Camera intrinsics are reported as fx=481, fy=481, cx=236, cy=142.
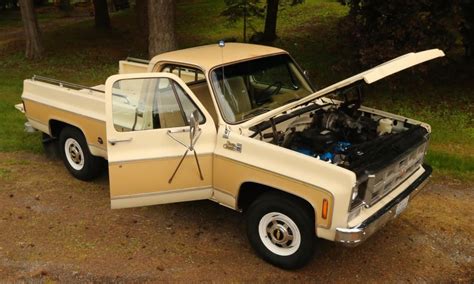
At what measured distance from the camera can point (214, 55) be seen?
221 inches

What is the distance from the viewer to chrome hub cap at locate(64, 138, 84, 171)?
6715 millimetres

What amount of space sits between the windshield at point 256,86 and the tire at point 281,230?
38.2 inches

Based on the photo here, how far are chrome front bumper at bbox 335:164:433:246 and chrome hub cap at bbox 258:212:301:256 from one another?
52 centimetres

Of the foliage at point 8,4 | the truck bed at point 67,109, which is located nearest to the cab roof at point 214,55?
the truck bed at point 67,109

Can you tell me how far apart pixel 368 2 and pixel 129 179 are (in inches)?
261

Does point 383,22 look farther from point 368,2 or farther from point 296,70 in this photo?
point 296,70

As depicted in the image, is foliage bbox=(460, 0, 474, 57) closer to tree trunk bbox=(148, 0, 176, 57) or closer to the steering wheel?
the steering wheel

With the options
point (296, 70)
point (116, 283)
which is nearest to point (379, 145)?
point (296, 70)

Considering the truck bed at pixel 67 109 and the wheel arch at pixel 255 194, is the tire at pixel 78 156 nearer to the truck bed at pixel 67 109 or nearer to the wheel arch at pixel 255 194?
the truck bed at pixel 67 109

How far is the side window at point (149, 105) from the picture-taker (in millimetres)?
5055

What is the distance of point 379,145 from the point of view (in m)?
4.77

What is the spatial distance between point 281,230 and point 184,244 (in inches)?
47.0

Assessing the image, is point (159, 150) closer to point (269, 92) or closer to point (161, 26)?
point (269, 92)

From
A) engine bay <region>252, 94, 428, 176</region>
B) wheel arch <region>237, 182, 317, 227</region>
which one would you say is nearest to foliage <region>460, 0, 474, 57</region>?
engine bay <region>252, 94, 428, 176</region>
